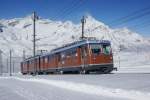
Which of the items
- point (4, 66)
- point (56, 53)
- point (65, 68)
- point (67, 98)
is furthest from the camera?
point (4, 66)

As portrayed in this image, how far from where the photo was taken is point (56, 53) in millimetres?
A: 41344

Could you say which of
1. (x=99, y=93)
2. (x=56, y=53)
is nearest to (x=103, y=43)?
(x=56, y=53)

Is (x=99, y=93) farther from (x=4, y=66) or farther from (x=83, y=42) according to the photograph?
(x=4, y=66)

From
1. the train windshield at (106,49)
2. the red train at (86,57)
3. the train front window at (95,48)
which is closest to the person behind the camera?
the red train at (86,57)

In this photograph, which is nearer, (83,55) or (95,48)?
(95,48)

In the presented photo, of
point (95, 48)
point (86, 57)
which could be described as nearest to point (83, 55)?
point (86, 57)

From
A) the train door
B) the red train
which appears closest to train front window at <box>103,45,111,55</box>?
the red train

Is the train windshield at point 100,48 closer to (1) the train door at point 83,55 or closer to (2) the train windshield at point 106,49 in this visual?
(2) the train windshield at point 106,49

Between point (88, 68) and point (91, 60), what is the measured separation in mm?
755

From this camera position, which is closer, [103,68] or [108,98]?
[108,98]

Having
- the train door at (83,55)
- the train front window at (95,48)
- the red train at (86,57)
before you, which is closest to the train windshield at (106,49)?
the red train at (86,57)

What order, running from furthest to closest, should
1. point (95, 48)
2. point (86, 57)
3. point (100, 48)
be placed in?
point (100, 48) < point (95, 48) < point (86, 57)

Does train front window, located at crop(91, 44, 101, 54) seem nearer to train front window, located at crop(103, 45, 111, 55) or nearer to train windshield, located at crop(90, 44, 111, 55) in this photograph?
train windshield, located at crop(90, 44, 111, 55)

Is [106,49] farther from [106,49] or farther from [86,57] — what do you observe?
[86,57]
